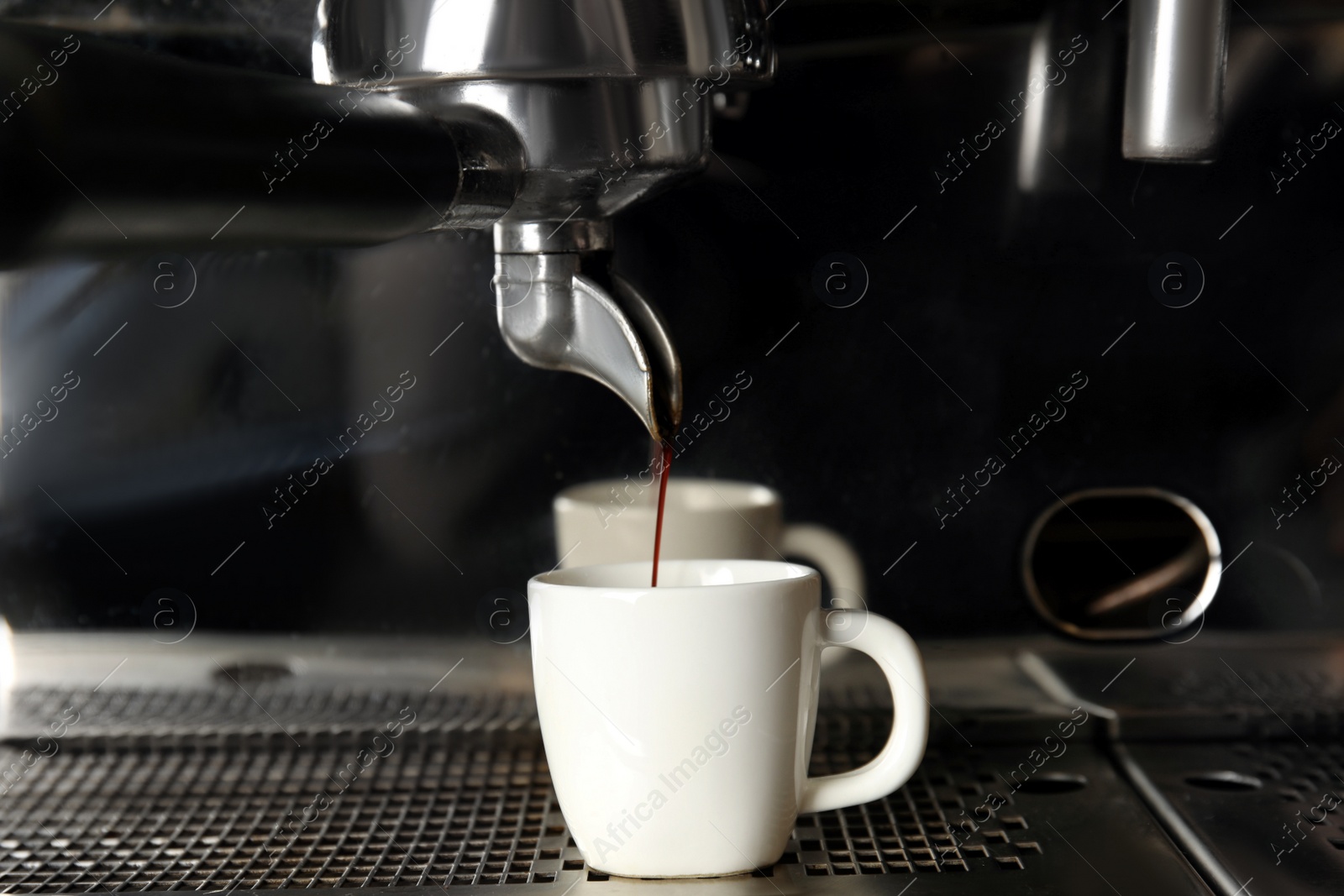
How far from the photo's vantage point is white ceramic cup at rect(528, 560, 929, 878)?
1.26ft

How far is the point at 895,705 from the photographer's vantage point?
413 millimetres

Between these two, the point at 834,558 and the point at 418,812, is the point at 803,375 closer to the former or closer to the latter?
the point at 834,558

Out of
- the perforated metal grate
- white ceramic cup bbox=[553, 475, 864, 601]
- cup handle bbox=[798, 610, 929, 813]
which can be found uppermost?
white ceramic cup bbox=[553, 475, 864, 601]

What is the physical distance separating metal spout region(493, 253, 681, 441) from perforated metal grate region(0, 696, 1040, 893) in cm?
15

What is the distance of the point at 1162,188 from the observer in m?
0.51

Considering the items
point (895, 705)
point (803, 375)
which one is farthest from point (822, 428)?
point (895, 705)

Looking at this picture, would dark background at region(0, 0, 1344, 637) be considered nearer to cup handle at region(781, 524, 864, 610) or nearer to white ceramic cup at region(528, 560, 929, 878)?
cup handle at region(781, 524, 864, 610)

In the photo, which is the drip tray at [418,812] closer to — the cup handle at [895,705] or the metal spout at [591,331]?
the cup handle at [895,705]

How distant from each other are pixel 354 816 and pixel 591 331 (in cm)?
19

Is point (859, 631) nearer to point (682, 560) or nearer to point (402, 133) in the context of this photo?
point (682, 560)

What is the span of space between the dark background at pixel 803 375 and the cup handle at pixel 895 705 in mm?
113

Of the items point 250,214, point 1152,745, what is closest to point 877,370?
point 1152,745

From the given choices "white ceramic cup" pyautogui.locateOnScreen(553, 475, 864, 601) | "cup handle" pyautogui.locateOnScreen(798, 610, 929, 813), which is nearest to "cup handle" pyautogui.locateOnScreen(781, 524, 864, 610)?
"white ceramic cup" pyautogui.locateOnScreen(553, 475, 864, 601)

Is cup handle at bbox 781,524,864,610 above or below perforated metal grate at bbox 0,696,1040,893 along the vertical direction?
above
